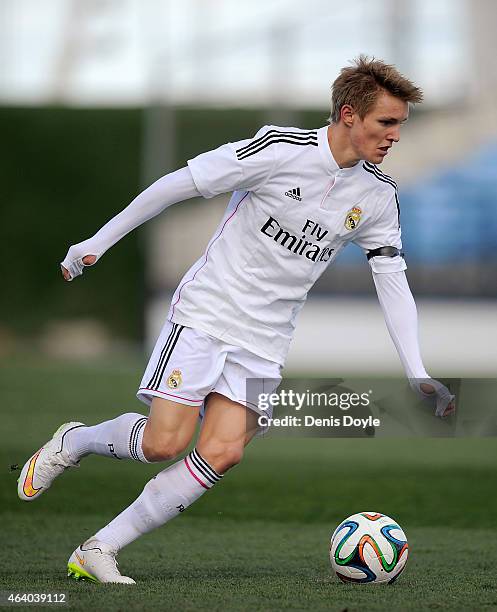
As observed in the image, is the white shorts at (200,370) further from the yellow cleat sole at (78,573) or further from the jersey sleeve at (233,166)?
the yellow cleat sole at (78,573)

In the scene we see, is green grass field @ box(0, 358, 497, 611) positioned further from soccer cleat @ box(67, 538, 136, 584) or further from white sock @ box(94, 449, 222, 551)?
white sock @ box(94, 449, 222, 551)

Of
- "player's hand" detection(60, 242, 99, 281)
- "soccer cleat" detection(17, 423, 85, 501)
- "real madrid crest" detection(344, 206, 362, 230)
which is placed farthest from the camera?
"soccer cleat" detection(17, 423, 85, 501)

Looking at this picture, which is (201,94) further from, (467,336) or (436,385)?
(436,385)

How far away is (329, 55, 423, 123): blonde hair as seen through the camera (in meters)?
4.94

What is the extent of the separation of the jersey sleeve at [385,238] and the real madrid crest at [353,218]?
114mm

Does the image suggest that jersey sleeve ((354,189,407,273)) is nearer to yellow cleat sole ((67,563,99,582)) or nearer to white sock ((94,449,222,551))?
white sock ((94,449,222,551))

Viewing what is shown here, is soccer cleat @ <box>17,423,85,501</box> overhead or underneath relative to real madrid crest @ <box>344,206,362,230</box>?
underneath

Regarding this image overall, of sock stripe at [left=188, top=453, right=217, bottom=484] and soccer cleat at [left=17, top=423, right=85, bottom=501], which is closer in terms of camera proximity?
sock stripe at [left=188, top=453, right=217, bottom=484]

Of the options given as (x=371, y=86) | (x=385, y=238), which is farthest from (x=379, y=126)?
(x=385, y=238)

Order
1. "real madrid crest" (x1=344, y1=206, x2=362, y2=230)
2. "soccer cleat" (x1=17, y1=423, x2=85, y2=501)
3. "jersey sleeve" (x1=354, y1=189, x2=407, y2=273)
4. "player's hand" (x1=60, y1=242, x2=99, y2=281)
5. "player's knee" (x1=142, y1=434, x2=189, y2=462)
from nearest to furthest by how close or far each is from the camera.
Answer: "player's hand" (x1=60, y1=242, x2=99, y2=281)
"player's knee" (x1=142, y1=434, x2=189, y2=462)
"real madrid crest" (x1=344, y1=206, x2=362, y2=230)
"jersey sleeve" (x1=354, y1=189, x2=407, y2=273)
"soccer cleat" (x1=17, y1=423, x2=85, y2=501)

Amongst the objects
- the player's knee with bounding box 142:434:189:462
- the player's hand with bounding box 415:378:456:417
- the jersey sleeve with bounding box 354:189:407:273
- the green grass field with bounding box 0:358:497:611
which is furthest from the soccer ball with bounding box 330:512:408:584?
the jersey sleeve with bounding box 354:189:407:273

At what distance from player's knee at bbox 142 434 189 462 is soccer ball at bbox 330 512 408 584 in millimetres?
746

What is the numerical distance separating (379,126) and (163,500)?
5.52 feet

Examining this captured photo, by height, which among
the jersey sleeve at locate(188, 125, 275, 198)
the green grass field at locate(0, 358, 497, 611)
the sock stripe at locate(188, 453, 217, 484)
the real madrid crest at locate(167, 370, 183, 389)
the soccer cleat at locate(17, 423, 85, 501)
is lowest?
the green grass field at locate(0, 358, 497, 611)
